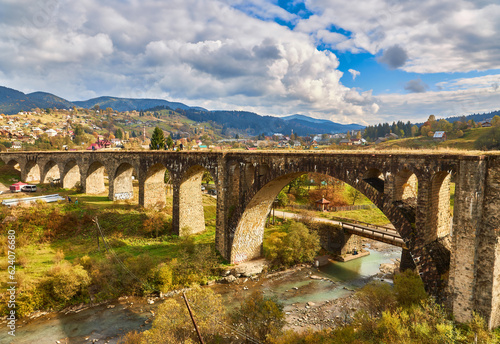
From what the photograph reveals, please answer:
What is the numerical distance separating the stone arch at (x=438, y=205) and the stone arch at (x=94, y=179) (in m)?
48.7

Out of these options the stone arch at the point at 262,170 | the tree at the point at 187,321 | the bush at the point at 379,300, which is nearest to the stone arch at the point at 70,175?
the stone arch at the point at 262,170

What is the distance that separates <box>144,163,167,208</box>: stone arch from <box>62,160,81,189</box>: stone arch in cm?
2337

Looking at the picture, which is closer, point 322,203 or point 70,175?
point 322,203

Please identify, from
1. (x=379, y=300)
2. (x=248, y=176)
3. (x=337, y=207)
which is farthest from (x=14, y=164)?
(x=379, y=300)

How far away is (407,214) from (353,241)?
2136cm

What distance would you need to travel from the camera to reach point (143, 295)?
25062 mm

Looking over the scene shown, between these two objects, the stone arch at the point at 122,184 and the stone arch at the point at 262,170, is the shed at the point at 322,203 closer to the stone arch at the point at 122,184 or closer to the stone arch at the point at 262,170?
the stone arch at the point at 262,170

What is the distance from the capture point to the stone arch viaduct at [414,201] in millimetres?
12711

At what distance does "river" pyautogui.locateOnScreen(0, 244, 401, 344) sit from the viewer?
19.9m

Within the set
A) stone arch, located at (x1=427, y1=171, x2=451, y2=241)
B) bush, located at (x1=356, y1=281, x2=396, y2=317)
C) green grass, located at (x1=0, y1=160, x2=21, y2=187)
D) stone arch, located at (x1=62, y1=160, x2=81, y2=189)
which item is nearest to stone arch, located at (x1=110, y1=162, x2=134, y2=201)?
stone arch, located at (x1=62, y1=160, x2=81, y2=189)

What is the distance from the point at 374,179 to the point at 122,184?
1540 inches

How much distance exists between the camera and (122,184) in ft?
148

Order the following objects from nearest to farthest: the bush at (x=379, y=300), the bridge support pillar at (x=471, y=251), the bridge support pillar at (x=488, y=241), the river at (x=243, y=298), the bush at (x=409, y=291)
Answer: the bridge support pillar at (x=488, y=241) < the bridge support pillar at (x=471, y=251) < the bush at (x=409, y=291) < the bush at (x=379, y=300) < the river at (x=243, y=298)

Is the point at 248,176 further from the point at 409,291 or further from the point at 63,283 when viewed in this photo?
the point at 63,283
